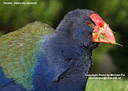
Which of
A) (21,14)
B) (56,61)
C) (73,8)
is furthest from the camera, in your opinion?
(73,8)

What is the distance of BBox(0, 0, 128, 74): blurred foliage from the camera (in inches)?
236

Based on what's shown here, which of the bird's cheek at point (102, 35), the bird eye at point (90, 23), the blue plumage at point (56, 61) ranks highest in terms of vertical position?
the bird eye at point (90, 23)

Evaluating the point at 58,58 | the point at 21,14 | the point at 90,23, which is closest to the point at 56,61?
the point at 58,58

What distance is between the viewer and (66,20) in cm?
245

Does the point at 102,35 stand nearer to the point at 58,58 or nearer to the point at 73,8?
the point at 58,58

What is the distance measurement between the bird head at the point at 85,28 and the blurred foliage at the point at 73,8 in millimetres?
3172

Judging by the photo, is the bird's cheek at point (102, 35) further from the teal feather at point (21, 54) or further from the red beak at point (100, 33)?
the teal feather at point (21, 54)

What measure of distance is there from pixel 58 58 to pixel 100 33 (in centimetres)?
39

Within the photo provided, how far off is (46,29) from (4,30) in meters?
3.60

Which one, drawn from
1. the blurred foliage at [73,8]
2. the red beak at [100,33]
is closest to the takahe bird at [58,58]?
the red beak at [100,33]

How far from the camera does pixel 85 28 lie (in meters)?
2.43

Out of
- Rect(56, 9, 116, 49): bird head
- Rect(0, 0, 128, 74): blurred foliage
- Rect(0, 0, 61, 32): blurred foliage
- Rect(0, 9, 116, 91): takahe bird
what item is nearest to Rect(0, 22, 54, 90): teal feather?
Rect(0, 9, 116, 91): takahe bird

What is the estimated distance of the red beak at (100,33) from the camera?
95.8 inches

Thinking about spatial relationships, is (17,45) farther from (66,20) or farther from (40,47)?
(66,20)
